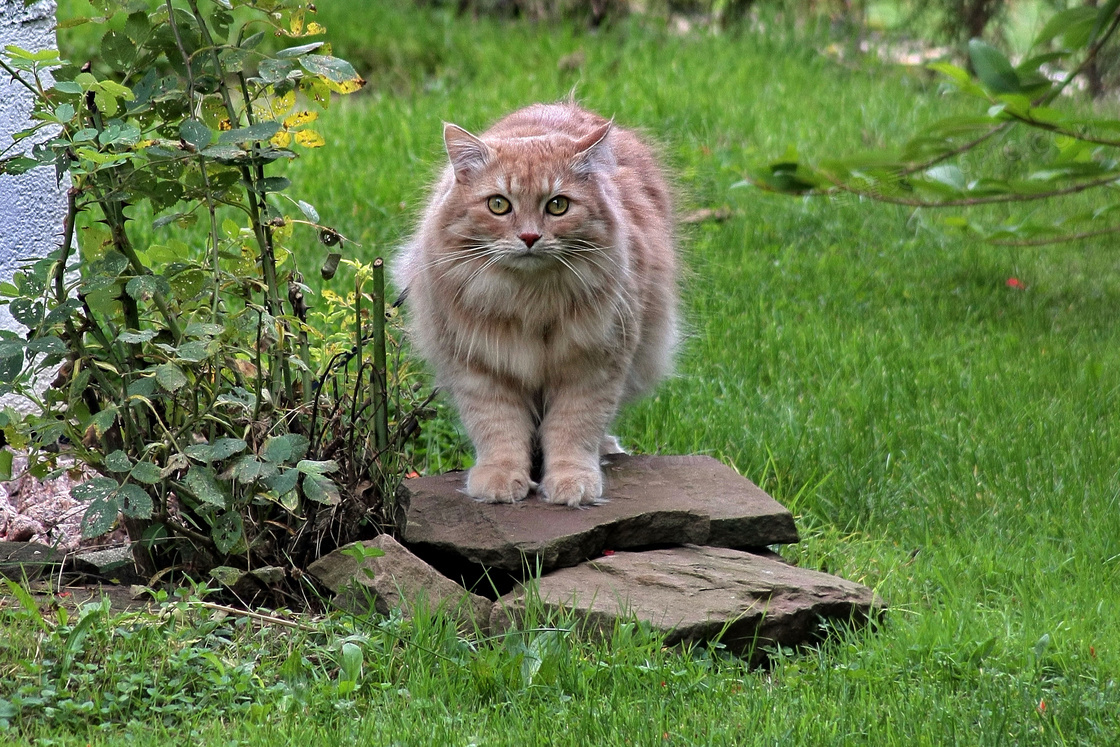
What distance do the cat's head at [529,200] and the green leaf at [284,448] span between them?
880 mm

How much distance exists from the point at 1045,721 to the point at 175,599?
212 cm

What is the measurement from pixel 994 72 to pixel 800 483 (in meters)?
2.24

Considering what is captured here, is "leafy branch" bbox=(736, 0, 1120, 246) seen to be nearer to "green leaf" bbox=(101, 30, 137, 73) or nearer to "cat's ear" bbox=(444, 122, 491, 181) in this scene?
"cat's ear" bbox=(444, 122, 491, 181)

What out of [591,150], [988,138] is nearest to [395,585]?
[591,150]

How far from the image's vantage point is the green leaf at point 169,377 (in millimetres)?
2729

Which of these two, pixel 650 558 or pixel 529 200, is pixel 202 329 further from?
pixel 650 558

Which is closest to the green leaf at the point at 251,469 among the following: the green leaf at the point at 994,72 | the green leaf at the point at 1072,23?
the green leaf at the point at 994,72

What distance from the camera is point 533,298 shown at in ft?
11.8

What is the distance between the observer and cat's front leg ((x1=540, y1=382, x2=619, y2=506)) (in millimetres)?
3643

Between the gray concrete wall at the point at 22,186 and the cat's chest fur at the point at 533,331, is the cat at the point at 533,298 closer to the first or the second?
the cat's chest fur at the point at 533,331

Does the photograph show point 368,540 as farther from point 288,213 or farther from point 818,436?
point 288,213

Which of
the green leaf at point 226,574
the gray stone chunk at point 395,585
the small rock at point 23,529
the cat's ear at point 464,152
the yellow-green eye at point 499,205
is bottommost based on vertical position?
the small rock at point 23,529

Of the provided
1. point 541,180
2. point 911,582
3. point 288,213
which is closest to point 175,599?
point 541,180

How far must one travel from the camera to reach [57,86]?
272 centimetres
